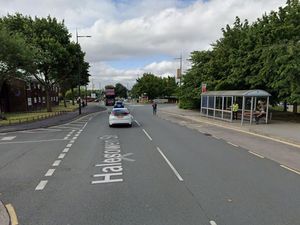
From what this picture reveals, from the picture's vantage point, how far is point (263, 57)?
2448 cm

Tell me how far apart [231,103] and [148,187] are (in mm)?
20205

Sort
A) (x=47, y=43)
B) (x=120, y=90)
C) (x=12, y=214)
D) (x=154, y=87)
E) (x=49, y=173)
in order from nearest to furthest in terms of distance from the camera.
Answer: (x=12, y=214), (x=49, y=173), (x=47, y=43), (x=154, y=87), (x=120, y=90)

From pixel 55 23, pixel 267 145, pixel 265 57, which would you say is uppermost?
pixel 55 23

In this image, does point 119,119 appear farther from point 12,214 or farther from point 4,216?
point 4,216

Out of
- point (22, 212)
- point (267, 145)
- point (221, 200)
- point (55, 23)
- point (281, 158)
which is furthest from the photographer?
point (55, 23)

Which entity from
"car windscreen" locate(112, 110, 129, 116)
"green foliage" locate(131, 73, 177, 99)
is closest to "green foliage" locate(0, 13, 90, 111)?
"car windscreen" locate(112, 110, 129, 116)

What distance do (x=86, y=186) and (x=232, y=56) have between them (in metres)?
25.9

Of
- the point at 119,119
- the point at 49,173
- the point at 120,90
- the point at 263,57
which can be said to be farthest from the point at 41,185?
the point at 120,90

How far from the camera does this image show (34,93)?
2104 inches

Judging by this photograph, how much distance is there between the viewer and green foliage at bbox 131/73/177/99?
9881 cm

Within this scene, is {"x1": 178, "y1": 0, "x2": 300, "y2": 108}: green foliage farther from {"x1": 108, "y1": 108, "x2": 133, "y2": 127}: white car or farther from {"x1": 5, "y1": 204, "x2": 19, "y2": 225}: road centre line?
{"x1": 5, "y1": 204, "x2": 19, "y2": 225}: road centre line

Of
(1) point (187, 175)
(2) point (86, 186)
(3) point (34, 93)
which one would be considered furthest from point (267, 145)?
(3) point (34, 93)

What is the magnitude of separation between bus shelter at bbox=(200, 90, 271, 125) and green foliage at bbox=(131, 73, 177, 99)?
219 ft

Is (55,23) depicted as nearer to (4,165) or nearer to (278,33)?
(278,33)
